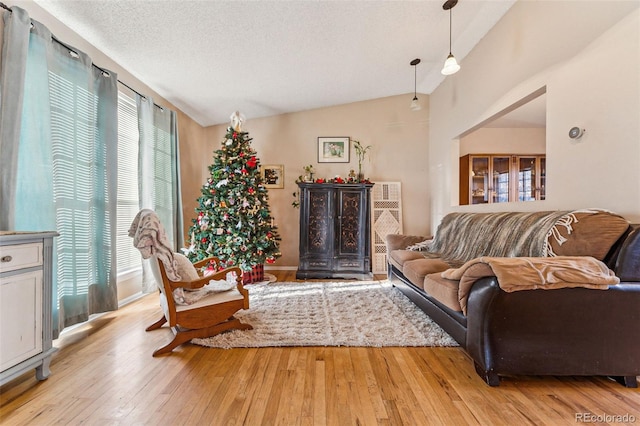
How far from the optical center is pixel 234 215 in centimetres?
392

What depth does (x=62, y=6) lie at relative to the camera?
2.17 m

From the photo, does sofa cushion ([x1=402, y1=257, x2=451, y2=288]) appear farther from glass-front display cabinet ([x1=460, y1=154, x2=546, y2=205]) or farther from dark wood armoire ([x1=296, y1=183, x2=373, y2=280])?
glass-front display cabinet ([x1=460, y1=154, x2=546, y2=205])

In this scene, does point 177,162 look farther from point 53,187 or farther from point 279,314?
point 279,314

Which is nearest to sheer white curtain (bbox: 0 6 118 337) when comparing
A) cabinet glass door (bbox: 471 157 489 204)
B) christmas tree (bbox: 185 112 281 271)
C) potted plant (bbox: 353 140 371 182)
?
christmas tree (bbox: 185 112 281 271)

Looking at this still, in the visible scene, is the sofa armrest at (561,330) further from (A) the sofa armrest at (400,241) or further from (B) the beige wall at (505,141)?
(B) the beige wall at (505,141)

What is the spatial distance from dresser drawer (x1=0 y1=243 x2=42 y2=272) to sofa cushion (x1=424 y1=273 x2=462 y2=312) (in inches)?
100

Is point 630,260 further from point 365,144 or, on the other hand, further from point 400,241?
point 365,144

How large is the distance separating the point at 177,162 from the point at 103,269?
182 cm

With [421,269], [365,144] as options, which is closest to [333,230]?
[365,144]

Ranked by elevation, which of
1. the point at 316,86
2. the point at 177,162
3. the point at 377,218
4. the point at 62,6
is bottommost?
the point at 377,218

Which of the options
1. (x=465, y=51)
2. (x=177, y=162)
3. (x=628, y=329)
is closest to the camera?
(x=628, y=329)

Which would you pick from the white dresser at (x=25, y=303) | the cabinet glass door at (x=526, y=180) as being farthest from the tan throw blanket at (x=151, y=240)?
the cabinet glass door at (x=526, y=180)

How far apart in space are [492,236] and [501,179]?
277 centimetres

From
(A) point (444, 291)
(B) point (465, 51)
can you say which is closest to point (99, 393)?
(A) point (444, 291)
